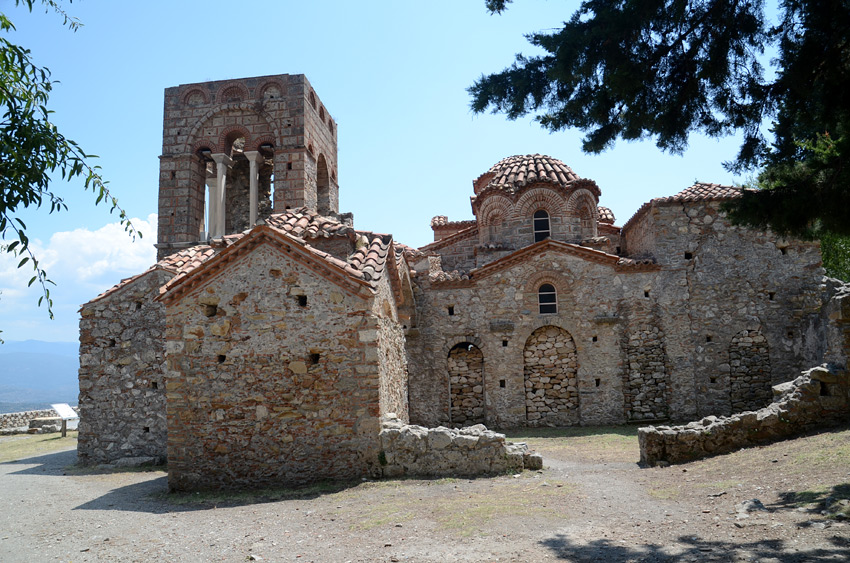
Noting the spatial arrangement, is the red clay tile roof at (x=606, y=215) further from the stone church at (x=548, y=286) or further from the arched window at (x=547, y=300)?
the arched window at (x=547, y=300)

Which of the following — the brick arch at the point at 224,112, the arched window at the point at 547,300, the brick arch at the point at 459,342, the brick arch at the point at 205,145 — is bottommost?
the brick arch at the point at 459,342

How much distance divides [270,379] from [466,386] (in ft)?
30.2

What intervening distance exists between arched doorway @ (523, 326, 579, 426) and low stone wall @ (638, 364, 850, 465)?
7.39 m

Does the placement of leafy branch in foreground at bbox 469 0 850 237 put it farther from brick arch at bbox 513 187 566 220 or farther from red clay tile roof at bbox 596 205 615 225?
red clay tile roof at bbox 596 205 615 225

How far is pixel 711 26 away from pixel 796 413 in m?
6.55

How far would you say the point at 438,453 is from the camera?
8898 millimetres

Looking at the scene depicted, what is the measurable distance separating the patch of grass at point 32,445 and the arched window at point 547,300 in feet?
47.1

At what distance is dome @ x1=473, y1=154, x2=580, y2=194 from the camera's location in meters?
19.2

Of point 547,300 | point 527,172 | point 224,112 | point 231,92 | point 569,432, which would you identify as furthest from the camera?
point 527,172

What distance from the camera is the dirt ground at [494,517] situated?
5.34 metres

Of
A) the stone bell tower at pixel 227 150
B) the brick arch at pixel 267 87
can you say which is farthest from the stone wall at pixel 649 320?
the brick arch at pixel 267 87

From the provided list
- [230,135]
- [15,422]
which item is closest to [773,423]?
[230,135]

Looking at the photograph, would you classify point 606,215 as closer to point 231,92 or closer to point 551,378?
point 551,378

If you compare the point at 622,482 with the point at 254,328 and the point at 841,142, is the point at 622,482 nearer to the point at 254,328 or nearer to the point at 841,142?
the point at 841,142
